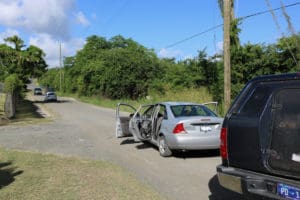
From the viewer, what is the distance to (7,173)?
9477 millimetres

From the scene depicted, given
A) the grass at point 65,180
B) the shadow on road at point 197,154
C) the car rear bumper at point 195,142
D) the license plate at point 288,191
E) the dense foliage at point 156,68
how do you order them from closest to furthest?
1. the license plate at point 288,191
2. the grass at point 65,180
3. the car rear bumper at point 195,142
4. the shadow on road at point 197,154
5. the dense foliage at point 156,68

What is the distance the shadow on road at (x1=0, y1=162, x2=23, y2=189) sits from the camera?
334 inches

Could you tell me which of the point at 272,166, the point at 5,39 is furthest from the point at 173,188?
the point at 5,39

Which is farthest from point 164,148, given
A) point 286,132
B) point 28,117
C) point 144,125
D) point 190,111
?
point 28,117

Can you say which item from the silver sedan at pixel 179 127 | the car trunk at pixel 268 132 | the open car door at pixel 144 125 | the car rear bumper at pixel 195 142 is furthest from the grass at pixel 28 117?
the car trunk at pixel 268 132

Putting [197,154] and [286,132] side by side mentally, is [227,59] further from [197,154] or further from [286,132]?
[286,132]

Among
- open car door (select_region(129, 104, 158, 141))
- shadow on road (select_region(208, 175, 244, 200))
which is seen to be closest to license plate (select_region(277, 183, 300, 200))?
shadow on road (select_region(208, 175, 244, 200))

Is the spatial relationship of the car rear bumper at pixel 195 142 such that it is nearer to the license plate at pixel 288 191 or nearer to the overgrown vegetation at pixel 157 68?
the overgrown vegetation at pixel 157 68

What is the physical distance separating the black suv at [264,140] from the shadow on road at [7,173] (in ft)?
15.0

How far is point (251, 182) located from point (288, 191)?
51 centimetres

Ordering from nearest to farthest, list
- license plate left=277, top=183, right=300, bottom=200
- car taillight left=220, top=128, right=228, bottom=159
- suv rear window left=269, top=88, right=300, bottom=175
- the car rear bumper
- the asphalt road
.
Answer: license plate left=277, top=183, right=300, bottom=200, suv rear window left=269, top=88, right=300, bottom=175, car taillight left=220, top=128, right=228, bottom=159, the asphalt road, the car rear bumper

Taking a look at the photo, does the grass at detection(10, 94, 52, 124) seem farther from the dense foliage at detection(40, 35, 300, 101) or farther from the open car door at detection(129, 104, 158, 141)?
the open car door at detection(129, 104, 158, 141)

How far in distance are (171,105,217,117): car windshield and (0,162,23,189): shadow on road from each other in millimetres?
4224

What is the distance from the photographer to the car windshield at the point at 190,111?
11.7m
